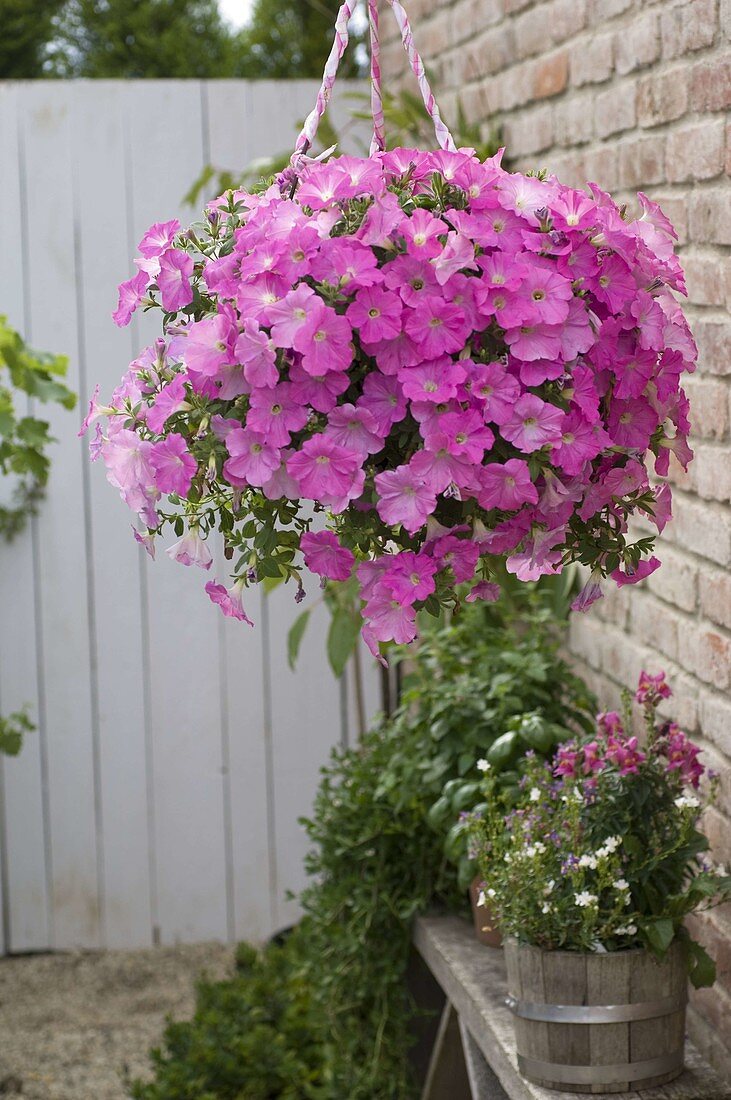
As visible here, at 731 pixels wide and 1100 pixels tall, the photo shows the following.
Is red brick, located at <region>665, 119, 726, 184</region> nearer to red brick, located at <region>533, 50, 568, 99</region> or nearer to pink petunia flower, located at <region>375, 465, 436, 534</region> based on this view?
red brick, located at <region>533, 50, 568, 99</region>

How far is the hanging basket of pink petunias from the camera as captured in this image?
3.13 ft

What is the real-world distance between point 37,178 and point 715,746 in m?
2.09

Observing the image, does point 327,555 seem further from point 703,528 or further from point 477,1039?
point 477,1039

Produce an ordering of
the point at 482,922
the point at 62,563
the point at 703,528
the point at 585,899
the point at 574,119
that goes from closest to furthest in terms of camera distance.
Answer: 1. the point at 585,899
2. the point at 703,528
3. the point at 482,922
4. the point at 574,119
5. the point at 62,563

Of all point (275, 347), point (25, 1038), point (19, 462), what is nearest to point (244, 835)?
point (25, 1038)

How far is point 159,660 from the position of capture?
306 centimetres

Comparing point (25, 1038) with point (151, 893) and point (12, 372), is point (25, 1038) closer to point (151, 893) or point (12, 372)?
point (151, 893)

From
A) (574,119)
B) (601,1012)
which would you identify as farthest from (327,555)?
(574,119)

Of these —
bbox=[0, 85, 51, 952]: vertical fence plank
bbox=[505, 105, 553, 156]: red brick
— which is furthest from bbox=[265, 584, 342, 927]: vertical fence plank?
bbox=[505, 105, 553, 156]: red brick

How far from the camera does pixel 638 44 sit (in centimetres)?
172

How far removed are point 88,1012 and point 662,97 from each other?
7.46 ft

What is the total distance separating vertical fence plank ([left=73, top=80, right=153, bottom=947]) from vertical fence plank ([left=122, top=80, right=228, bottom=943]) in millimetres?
40

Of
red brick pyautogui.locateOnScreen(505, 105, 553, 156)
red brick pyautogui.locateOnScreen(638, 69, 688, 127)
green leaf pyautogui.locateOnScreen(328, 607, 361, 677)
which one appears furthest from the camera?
green leaf pyautogui.locateOnScreen(328, 607, 361, 677)

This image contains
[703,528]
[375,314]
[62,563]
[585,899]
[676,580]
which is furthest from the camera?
[62,563]
